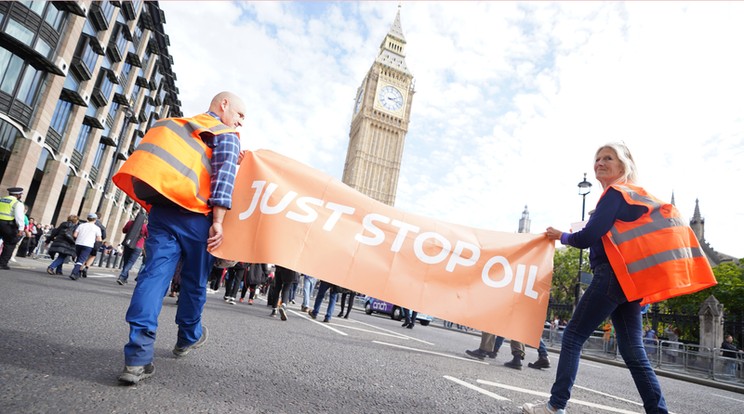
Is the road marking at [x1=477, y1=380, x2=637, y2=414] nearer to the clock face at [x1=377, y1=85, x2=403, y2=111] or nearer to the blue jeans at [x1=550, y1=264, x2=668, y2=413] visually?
the blue jeans at [x1=550, y1=264, x2=668, y2=413]

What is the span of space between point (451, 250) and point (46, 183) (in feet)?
88.2

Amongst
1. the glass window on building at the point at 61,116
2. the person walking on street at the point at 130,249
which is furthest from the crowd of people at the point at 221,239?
the glass window on building at the point at 61,116

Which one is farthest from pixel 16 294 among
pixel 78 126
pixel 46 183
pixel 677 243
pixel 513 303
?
pixel 78 126

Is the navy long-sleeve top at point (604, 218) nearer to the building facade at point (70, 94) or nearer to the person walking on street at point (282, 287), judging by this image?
the person walking on street at point (282, 287)

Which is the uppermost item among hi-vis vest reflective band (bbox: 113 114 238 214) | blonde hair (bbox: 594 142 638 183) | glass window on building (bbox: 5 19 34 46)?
glass window on building (bbox: 5 19 34 46)

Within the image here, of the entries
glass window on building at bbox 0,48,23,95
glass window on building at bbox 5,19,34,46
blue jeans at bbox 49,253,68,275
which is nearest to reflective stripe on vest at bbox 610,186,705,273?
blue jeans at bbox 49,253,68,275

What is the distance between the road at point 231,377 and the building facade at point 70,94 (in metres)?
19.2

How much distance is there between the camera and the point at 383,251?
11.9 feet

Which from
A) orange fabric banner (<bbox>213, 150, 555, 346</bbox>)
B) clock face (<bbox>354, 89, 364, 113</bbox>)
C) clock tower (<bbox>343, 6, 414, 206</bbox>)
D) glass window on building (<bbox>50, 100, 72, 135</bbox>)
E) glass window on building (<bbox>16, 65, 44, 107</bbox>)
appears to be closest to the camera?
orange fabric banner (<bbox>213, 150, 555, 346</bbox>)

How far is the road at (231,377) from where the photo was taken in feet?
7.09

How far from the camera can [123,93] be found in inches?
1315

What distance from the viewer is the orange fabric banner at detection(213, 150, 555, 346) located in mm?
3449

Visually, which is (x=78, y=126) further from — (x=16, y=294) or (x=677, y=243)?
(x=677, y=243)

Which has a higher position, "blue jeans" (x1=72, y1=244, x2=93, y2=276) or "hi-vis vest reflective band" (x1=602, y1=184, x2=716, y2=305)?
"hi-vis vest reflective band" (x1=602, y1=184, x2=716, y2=305)
